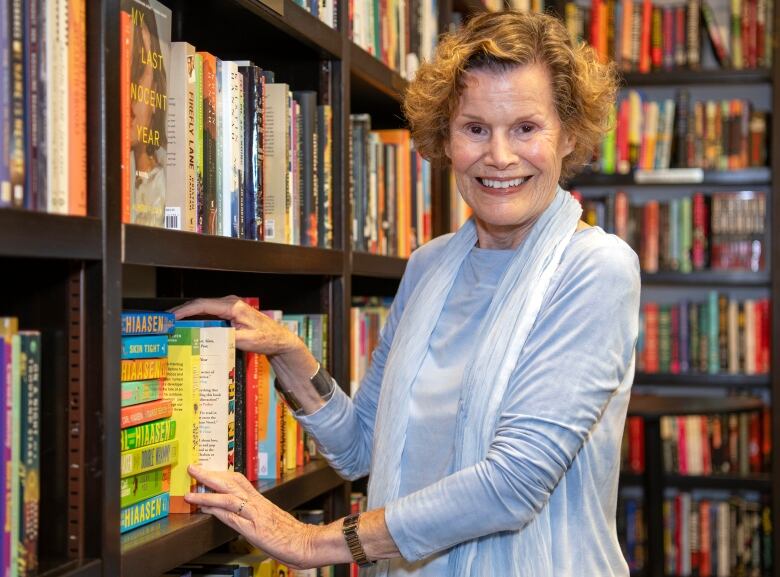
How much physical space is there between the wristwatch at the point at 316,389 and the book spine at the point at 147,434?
1.00 ft

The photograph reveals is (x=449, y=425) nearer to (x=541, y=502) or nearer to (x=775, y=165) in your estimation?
(x=541, y=502)

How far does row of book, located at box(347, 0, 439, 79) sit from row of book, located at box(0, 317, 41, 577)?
1.02 m

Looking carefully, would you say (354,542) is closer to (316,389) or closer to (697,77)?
(316,389)

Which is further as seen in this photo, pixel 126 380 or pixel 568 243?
pixel 568 243

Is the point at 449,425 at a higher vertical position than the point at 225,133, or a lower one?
lower

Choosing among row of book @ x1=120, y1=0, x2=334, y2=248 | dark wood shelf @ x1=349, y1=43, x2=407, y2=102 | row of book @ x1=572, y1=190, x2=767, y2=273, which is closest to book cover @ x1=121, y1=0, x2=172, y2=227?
row of book @ x1=120, y1=0, x2=334, y2=248

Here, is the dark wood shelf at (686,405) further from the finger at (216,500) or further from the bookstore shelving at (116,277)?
the finger at (216,500)

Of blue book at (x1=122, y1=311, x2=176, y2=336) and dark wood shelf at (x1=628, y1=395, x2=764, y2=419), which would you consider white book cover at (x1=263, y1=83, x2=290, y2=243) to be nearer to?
blue book at (x1=122, y1=311, x2=176, y2=336)

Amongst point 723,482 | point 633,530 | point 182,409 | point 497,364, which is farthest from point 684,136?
point 182,409

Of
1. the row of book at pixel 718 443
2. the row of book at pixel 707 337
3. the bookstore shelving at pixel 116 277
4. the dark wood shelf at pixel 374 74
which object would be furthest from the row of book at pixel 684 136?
the bookstore shelving at pixel 116 277

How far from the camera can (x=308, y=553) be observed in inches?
48.7

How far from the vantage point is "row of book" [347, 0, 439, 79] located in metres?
1.88

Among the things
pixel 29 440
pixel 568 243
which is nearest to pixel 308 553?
pixel 29 440

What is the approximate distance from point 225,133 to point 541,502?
2.10 feet
